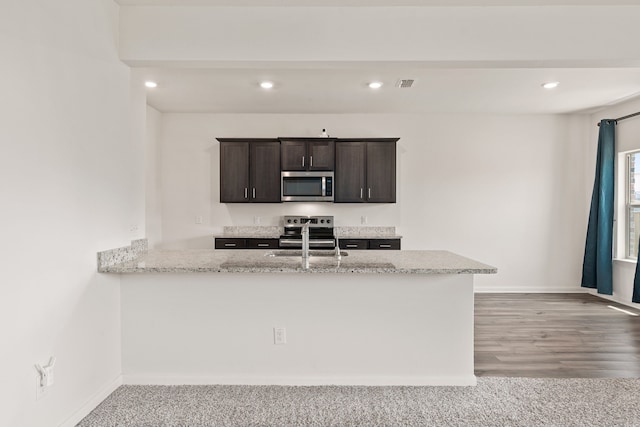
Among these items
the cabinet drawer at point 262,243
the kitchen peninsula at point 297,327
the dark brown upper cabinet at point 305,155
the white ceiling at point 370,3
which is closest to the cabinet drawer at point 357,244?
the cabinet drawer at point 262,243

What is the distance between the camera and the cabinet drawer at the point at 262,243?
5.04 m

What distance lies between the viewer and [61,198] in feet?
6.64

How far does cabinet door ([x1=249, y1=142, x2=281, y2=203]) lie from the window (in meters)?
4.56

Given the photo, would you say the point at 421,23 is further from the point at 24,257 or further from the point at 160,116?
the point at 160,116

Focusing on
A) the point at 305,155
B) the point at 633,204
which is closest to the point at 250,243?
the point at 305,155

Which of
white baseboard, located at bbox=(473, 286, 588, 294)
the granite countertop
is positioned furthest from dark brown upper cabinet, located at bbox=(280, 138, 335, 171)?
white baseboard, located at bbox=(473, 286, 588, 294)

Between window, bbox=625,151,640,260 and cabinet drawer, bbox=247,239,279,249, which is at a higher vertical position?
window, bbox=625,151,640,260

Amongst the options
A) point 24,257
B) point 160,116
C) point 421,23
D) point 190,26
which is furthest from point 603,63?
point 160,116

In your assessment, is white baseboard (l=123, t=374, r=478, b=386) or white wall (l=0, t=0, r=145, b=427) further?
white baseboard (l=123, t=374, r=478, b=386)

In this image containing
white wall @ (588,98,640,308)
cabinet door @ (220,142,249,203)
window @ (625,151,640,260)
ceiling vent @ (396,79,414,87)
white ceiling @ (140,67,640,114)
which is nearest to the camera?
white ceiling @ (140,67,640,114)

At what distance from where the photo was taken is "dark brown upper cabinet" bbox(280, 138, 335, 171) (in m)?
5.05

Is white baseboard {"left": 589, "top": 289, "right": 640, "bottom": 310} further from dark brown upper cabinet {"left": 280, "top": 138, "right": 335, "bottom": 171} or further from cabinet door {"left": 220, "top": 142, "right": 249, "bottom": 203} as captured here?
cabinet door {"left": 220, "top": 142, "right": 249, "bottom": 203}

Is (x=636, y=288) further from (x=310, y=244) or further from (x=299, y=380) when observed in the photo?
(x=299, y=380)

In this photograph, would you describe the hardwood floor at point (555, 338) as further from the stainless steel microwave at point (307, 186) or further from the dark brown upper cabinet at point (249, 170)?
the dark brown upper cabinet at point (249, 170)
